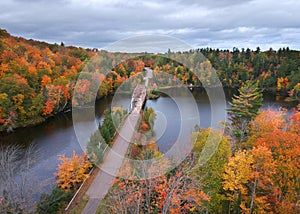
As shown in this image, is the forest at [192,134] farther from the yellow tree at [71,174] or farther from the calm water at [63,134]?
the calm water at [63,134]

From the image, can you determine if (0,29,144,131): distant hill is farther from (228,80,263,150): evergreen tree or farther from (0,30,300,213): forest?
(228,80,263,150): evergreen tree

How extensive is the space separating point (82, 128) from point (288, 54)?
160ft

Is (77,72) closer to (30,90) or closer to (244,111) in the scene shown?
(30,90)

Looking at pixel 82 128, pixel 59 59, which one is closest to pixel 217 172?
pixel 82 128

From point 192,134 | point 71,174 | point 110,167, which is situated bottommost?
point 110,167

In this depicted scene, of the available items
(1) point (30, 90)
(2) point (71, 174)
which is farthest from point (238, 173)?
(1) point (30, 90)

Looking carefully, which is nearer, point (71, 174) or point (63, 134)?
point (71, 174)

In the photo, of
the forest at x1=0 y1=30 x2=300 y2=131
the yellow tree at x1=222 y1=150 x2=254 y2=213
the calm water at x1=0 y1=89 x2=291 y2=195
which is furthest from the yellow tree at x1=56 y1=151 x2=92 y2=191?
the forest at x1=0 y1=30 x2=300 y2=131

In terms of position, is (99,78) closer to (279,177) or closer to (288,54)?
(279,177)

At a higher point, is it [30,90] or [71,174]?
[30,90]

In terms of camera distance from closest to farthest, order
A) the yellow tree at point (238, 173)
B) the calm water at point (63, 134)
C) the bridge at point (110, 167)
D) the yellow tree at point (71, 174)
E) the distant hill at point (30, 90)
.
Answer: the yellow tree at point (238, 173) → the bridge at point (110, 167) → the yellow tree at point (71, 174) → the calm water at point (63, 134) → the distant hill at point (30, 90)

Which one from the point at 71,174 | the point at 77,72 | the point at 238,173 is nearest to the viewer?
the point at 238,173

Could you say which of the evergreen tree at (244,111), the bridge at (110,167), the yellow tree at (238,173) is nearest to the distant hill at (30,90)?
the bridge at (110,167)

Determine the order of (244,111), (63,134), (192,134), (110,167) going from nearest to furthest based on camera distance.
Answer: (110,167) < (192,134) < (244,111) < (63,134)
